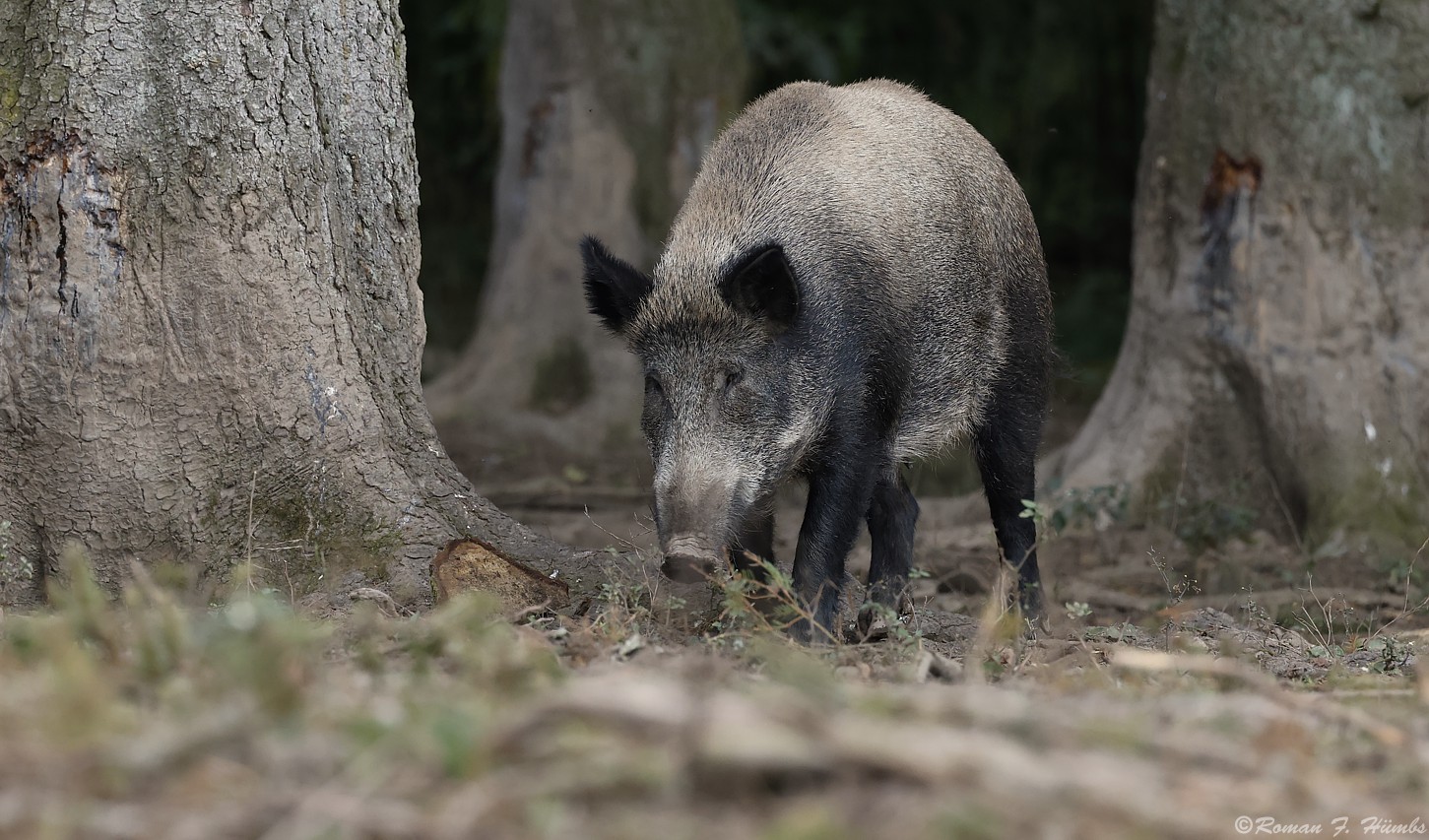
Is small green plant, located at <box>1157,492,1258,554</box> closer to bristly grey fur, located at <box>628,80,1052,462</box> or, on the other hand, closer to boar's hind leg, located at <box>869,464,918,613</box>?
bristly grey fur, located at <box>628,80,1052,462</box>

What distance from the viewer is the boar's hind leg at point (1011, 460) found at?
5.43m

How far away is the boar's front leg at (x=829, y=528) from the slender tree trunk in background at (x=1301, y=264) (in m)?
2.06

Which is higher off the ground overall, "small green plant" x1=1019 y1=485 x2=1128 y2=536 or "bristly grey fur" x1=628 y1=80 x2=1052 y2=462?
"bristly grey fur" x1=628 y1=80 x2=1052 y2=462

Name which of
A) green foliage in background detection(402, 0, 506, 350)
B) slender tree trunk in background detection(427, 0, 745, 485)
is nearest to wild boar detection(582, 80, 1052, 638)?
slender tree trunk in background detection(427, 0, 745, 485)

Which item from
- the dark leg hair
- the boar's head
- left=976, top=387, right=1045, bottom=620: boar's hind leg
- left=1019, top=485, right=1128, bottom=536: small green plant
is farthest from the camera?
left=1019, top=485, right=1128, bottom=536: small green plant

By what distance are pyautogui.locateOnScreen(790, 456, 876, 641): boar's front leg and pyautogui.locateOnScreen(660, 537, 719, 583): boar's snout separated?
0.50 meters

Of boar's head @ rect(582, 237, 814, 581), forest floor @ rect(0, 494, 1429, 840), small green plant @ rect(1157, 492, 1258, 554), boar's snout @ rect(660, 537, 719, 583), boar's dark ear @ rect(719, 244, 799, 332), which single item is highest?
boar's dark ear @ rect(719, 244, 799, 332)

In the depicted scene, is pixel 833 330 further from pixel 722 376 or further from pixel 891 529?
pixel 891 529

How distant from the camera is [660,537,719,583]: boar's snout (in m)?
3.96

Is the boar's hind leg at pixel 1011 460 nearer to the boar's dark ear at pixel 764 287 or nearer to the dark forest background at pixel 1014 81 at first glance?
the boar's dark ear at pixel 764 287

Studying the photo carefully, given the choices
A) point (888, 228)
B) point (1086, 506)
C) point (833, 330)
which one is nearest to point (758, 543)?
point (833, 330)

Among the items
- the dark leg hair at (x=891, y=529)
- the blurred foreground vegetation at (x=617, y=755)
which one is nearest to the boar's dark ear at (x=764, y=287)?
the dark leg hair at (x=891, y=529)

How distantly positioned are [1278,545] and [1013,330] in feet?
5.74

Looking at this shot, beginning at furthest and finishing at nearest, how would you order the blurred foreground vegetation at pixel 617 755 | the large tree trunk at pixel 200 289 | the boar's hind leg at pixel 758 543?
1. the boar's hind leg at pixel 758 543
2. the large tree trunk at pixel 200 289
3. the blurred foreground vegetation at pixel 617 755
